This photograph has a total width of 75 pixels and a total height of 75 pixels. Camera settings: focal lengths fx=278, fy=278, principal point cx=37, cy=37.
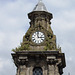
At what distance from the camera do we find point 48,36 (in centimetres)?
3825

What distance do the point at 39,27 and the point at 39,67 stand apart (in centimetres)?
584

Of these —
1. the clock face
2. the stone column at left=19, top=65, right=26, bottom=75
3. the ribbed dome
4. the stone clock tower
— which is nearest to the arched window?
the stone clock tower

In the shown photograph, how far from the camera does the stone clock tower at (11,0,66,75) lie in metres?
36.0

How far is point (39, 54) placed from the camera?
36.3 meters

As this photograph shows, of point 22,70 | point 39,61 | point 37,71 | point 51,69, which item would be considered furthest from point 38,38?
point 22,70

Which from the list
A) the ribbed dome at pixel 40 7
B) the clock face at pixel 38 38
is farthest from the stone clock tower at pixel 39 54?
the ribbed dome at pixel 40 7

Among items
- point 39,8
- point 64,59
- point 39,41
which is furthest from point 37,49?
point 39,8

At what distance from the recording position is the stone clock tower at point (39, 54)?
35969 mm

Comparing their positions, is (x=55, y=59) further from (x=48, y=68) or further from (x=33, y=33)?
(x=33, y=33)

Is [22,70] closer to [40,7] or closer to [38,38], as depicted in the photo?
[38,38]

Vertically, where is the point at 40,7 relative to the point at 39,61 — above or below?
above

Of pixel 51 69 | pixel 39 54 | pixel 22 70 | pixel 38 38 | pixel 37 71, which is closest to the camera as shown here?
pixel 51 69

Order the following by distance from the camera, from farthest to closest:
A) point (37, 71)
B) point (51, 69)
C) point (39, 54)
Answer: point (37, 71) < point (39, 54) < point (51, 69)

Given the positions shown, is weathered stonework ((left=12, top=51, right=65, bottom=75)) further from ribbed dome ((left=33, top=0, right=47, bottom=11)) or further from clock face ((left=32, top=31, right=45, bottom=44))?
ribbed dome ((left=33, top=0, right=47, bottom=11))
